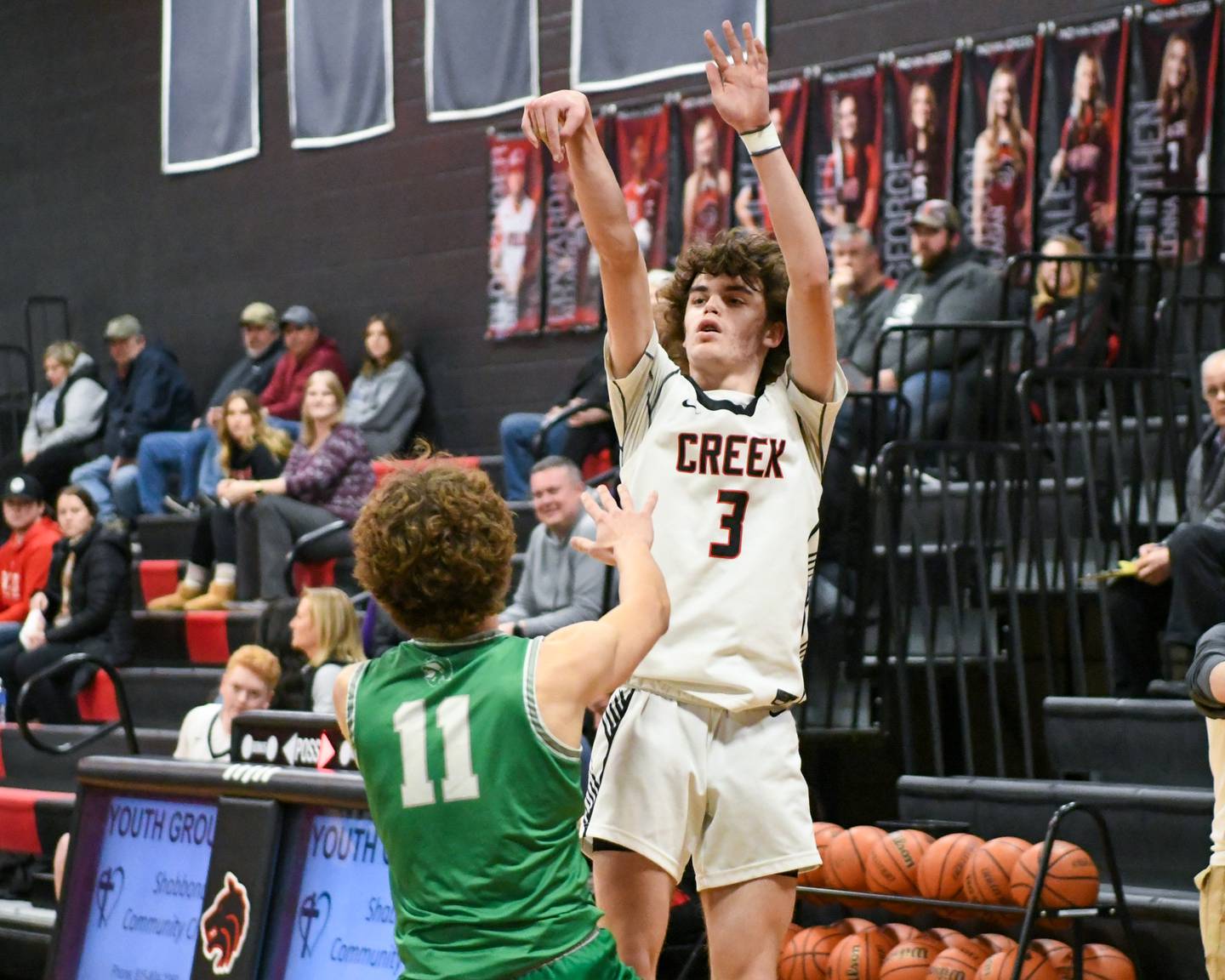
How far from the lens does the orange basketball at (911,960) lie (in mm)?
4980

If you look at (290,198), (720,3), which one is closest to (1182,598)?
(720,3)

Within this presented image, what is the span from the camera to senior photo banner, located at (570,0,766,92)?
32.7ft

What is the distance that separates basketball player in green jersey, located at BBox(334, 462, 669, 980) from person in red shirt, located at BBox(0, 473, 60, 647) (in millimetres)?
7548

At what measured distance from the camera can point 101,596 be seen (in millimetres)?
8977

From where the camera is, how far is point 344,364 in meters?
12.0

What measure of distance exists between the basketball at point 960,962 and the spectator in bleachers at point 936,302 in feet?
8.86

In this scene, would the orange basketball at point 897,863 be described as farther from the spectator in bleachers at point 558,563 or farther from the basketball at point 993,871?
the spectator in bleachers at point 558,563

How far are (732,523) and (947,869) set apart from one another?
2.25m

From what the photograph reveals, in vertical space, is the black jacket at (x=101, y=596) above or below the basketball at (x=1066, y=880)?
above

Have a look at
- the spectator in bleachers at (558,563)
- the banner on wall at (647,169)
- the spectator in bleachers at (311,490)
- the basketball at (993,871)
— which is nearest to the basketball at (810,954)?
the basketball at (993,871)

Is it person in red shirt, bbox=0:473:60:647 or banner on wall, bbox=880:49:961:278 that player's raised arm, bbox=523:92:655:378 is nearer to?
banner on wall, bbox=880:49:961:278

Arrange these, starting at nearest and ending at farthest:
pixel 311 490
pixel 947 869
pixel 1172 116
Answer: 1. pixel 947 869
2. pixel 1172 116
3. pixel 311 490

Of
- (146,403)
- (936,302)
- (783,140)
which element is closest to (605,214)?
(936,302)

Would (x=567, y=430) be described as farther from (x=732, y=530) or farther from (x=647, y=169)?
(x=732, y=530)
